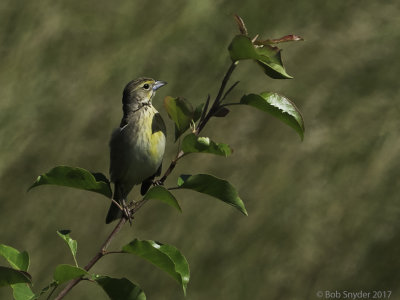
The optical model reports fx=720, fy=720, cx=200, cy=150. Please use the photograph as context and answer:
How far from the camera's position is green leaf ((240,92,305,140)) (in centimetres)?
134

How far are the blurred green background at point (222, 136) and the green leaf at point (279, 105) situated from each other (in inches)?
82.0

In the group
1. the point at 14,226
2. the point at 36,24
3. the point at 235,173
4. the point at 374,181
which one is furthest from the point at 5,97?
the point at 374,181

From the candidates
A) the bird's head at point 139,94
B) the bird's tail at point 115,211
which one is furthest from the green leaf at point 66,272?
the bird's head at point 139,94

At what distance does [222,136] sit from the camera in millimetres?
3986

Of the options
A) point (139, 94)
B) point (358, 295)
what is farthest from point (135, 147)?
point (358, 295)

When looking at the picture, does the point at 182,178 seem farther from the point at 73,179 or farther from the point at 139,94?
the point at 139,94

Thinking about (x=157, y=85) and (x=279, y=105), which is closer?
(x=279, y=105)

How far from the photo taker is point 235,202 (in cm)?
133

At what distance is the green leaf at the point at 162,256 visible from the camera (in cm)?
127

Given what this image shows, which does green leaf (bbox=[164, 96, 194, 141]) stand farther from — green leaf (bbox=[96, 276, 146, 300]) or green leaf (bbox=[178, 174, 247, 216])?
green leaf (bbox=[96, 276, 146, 300])

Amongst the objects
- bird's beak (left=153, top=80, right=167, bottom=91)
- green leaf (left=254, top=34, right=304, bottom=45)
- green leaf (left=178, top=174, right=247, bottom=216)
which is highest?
green leaf (left=254, top=34, right=304, bottom=45)

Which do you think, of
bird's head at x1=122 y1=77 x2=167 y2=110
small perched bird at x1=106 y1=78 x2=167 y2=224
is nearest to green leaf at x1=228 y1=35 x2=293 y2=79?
small perched bird at x1=106 y1=78 x2=167 y2=224

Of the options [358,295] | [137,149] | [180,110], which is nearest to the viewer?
[180,110]

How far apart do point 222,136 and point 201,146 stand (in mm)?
2695
